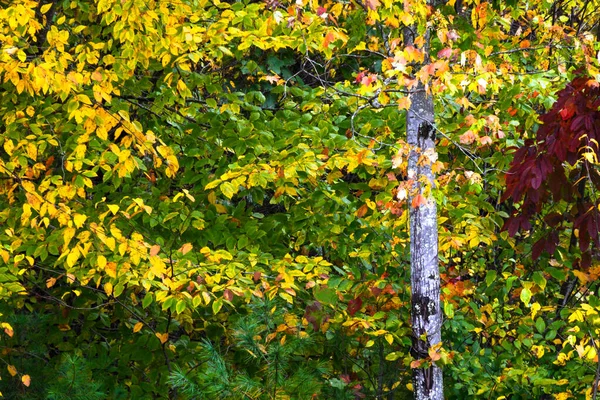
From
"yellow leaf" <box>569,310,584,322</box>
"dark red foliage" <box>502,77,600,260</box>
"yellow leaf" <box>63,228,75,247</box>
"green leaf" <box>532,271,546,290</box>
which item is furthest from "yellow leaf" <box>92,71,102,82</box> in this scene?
"yellow leaf" <box>569,310,584,322</box>

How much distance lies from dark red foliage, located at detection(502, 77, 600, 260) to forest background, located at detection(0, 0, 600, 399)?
0.04ft

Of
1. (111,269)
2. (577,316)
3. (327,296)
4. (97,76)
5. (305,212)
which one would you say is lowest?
(577,316)

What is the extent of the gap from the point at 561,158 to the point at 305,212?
1.67 metres

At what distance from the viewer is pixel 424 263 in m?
4.18

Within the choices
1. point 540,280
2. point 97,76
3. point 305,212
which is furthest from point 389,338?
point 97,76

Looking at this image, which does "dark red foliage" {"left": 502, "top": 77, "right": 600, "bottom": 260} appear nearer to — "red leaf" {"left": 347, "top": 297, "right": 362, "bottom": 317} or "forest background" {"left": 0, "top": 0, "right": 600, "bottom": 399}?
Answer: "forest background" {"left": 0, "top": 0, "right": 600, "bottom": 399}

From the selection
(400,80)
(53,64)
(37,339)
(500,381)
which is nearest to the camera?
(400,80)

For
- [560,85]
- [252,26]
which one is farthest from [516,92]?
[252,26]

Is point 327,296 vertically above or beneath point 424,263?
beneath

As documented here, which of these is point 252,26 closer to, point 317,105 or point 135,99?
point 317,105

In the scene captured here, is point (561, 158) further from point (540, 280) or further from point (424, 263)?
point (424, 263)

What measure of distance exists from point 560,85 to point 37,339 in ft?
12.8

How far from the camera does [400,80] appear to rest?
3549 millimetres

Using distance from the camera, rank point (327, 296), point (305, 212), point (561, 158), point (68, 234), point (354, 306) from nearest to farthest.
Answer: point (561, 158) → point (68, 234) → point (327, 296) → point (354, 306) → point (305, 212)
